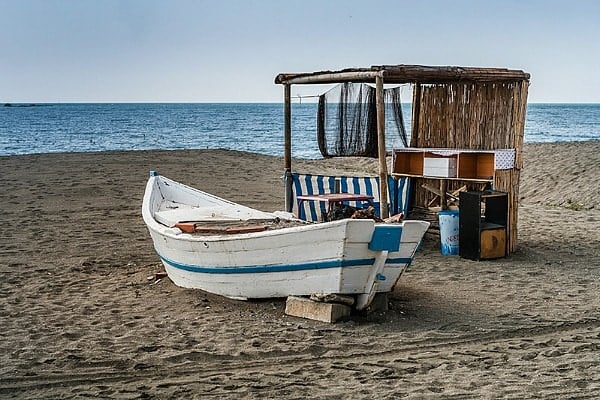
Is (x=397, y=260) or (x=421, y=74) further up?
(x=421, y=74)

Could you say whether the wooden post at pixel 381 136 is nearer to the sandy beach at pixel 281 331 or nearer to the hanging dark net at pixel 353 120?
the sandy beach at pixel 281 331

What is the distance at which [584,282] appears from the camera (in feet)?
25.1

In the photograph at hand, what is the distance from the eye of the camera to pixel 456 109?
32.7 ft

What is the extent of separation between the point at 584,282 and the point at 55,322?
16.6 ft

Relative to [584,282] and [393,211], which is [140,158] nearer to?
[393,211]

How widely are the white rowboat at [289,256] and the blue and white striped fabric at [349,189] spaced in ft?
7.57

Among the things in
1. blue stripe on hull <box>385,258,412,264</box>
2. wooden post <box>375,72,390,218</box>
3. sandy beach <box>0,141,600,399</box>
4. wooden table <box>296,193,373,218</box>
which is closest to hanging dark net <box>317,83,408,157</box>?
wooden table <box>296,193,373,218</box>

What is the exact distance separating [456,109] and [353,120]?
1395 mm

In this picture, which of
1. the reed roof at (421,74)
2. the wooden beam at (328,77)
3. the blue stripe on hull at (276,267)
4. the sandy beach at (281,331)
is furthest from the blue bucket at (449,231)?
the blue stripe on hull at (276,267)

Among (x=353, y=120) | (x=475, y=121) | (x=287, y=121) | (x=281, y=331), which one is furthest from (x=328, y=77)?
(x=281, y=331)

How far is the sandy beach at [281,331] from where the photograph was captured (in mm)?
4789

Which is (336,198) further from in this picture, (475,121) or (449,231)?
(475,121)

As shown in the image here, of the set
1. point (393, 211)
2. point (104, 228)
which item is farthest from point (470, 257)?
point (104, 228)

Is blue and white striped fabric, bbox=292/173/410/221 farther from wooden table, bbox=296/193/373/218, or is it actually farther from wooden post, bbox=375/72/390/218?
wooden post, bbox=375/72/390/218
